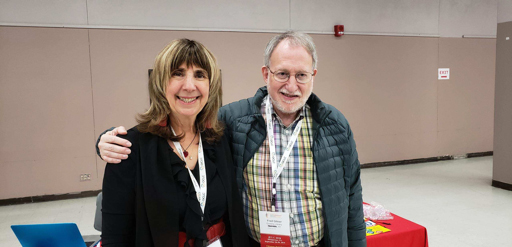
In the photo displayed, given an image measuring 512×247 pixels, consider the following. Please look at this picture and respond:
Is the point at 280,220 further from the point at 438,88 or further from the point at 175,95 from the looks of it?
the point at 438,88

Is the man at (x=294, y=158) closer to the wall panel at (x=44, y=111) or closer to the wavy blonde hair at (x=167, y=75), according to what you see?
the wavy blonde hair at (x=167, y=75)

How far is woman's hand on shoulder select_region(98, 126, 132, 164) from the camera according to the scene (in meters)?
1.20

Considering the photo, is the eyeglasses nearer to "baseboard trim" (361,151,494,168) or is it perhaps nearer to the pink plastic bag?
the pink plastic bag

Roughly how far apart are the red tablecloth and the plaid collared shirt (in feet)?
2.13

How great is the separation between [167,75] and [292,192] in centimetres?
81

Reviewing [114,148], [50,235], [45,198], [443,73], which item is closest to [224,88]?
[45,198]

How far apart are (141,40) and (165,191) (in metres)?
4.76

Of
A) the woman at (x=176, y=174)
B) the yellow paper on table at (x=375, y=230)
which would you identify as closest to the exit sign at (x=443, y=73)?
the yellow paper on table at (x=375, y=230)

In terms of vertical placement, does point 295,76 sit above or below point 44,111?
above

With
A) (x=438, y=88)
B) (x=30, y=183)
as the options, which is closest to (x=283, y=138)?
Answer: (x=30, y=183)

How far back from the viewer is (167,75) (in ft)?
4.12

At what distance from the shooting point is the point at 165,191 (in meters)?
1.26

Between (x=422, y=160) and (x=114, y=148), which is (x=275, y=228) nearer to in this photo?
(x=114, y=148)

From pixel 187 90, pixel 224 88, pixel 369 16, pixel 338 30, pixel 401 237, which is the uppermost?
pixel 369 16
